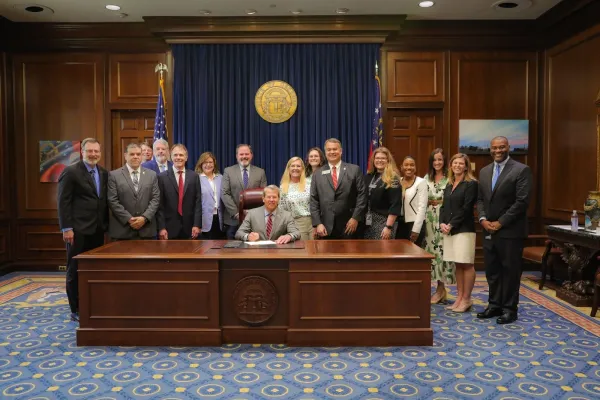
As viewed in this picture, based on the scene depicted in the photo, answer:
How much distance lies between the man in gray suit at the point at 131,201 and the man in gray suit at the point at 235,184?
902 mm

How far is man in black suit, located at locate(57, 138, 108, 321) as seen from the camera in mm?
4484

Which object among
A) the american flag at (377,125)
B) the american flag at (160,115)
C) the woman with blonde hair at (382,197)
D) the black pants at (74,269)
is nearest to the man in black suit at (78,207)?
the black pants at (74,269)

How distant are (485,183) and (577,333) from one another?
1469mm

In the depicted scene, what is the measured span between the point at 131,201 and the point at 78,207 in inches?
18.6

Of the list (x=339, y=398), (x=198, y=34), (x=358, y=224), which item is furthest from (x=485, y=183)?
(x=198, y=34)

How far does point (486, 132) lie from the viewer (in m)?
7.08

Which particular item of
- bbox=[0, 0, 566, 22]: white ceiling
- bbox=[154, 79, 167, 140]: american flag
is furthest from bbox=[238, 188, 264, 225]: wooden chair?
bbox=[0, 0, 566, 22]: white ceiling

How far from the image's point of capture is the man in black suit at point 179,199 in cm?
508

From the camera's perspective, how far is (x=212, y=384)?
9.94 ft

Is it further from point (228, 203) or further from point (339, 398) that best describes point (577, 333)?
point (228, 203)

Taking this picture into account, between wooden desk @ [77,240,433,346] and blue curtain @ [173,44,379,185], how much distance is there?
354 centimetres

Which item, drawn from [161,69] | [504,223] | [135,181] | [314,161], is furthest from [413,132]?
[135,181]

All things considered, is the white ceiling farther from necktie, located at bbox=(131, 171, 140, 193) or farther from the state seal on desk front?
the state seal on desk front

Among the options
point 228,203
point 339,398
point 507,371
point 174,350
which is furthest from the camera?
point 228,203
